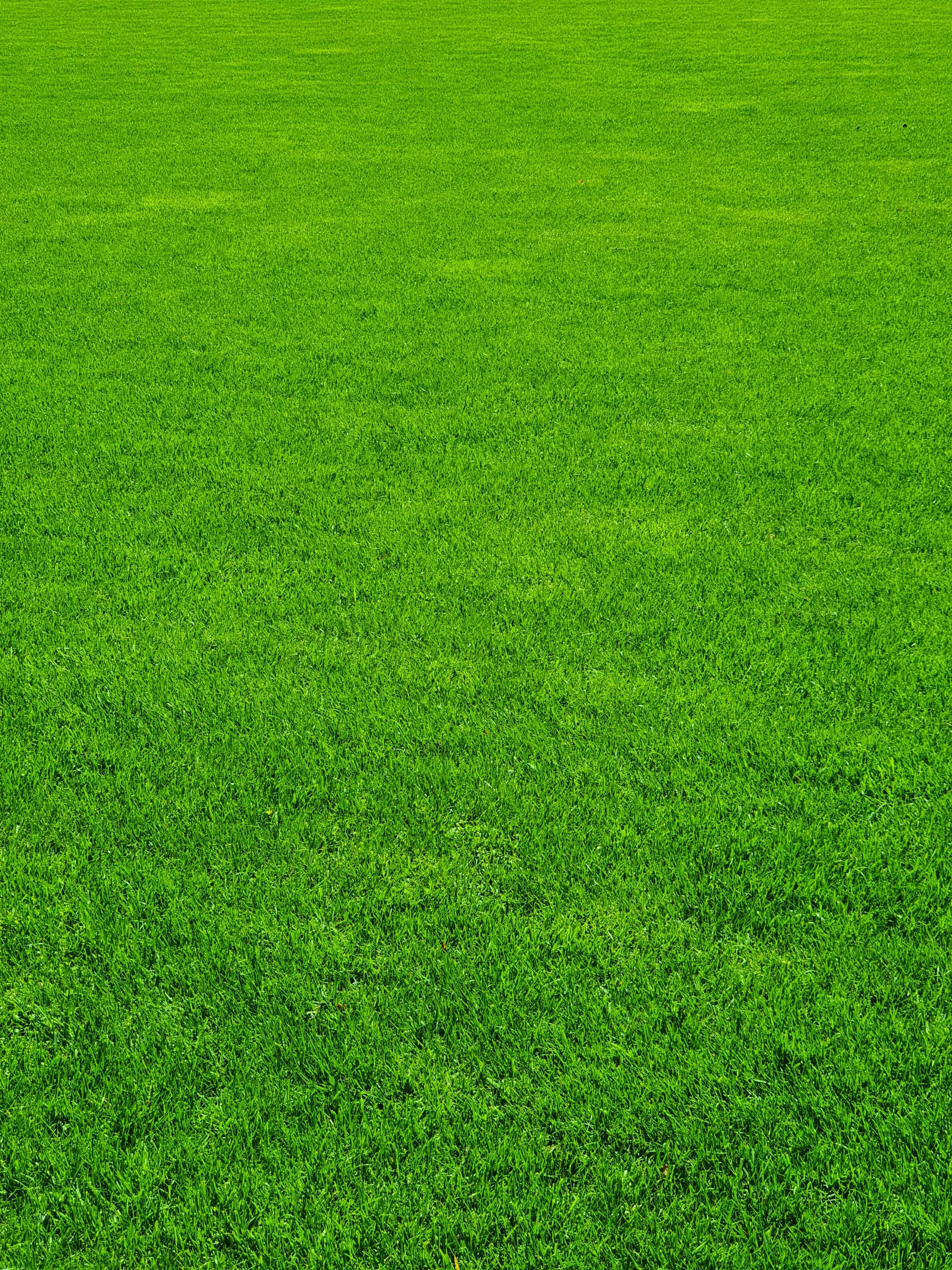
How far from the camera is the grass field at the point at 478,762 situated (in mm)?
2273

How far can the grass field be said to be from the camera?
227 cm

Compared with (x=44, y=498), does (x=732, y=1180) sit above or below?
below

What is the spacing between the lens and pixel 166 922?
2838 mm

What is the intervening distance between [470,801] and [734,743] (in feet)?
2.78

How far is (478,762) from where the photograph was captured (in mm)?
3322

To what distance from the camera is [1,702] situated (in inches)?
143

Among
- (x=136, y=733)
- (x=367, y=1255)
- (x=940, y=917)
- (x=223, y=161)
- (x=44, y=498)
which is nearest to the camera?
(x=367, y=1255)

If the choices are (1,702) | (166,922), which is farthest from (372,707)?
(1,702)

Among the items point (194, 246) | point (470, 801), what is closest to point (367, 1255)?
point (470, 801)

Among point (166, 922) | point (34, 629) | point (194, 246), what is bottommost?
point (166, 922)

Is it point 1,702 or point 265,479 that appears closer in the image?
point 1,702

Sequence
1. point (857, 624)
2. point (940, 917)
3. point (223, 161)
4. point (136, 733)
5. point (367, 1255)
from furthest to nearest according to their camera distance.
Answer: point (223, 161) → point (857, 624) → point (136, 733) → point (940, 917) → point (367, 1255)

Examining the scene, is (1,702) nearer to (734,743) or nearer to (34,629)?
(34,629)

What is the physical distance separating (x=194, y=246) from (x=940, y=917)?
304 inches
